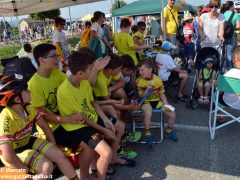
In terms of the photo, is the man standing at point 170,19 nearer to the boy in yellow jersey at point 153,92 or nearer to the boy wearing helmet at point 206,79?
the boy wearing helmet at point 206,79

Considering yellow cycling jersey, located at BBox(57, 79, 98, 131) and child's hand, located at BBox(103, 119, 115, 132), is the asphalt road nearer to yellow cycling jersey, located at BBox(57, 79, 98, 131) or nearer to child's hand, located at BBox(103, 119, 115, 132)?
child's hand, located at BBox(103, 119, 115, 132)

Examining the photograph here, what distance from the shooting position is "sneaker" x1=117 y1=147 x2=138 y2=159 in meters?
3.37

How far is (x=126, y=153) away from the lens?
11.1ft

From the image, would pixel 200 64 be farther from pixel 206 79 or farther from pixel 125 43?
pixel 125 43

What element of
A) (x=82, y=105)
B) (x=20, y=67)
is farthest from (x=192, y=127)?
(x=20, y=67)

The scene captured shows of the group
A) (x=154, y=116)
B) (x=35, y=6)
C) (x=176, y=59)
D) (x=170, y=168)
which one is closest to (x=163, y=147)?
(x=170, y=168)

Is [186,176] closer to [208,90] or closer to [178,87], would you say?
[208,90]

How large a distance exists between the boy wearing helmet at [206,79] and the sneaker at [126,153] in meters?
1.98

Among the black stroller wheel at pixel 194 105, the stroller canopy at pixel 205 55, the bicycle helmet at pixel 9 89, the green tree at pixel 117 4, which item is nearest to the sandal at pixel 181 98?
the black stroller wheel at pixel 194 105

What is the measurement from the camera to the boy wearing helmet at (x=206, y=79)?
15.6 feet

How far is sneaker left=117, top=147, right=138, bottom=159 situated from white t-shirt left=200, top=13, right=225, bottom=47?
344 centimetres

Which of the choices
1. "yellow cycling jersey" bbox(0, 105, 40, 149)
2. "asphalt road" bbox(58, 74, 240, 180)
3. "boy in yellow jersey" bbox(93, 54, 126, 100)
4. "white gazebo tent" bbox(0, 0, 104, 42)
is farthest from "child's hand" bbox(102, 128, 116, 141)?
"white gazebo tent" bbox(0, 0, 104, 42)

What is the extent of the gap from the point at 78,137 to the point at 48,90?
603 millimetres

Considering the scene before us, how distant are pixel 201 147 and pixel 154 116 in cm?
130
